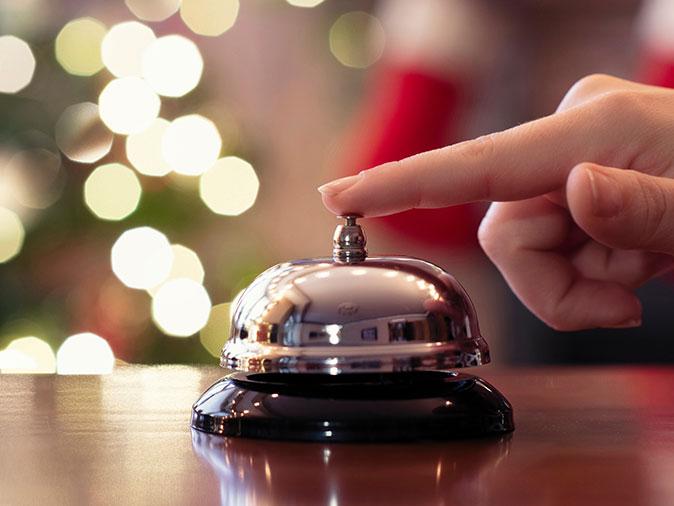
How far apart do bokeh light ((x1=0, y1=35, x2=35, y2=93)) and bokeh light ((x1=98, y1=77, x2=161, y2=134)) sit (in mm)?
179

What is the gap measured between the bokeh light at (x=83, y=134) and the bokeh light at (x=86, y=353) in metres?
0.42

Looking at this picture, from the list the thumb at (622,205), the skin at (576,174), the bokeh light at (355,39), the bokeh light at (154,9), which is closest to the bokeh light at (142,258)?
the bokeh light at (154,9)

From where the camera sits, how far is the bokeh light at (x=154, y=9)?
2.98 m

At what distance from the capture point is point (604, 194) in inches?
22.4

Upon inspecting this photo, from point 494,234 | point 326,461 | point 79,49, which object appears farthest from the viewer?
point 79,49

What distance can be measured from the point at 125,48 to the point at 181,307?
2.20 ft

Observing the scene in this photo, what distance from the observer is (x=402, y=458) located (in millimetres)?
446

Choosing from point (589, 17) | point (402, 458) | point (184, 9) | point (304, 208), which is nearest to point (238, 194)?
point (304, 208)

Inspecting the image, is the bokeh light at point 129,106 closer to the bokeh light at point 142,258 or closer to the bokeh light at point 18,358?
the bokeh light at point 142,258

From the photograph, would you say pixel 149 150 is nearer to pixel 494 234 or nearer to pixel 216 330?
pixel 216 330

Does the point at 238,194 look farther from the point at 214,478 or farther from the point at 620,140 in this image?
the point at 214,478

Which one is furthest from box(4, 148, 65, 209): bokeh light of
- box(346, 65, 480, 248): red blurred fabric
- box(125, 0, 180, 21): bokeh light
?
box(346, 65, 480, 248): red blurred fabric

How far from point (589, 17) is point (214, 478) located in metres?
3.06

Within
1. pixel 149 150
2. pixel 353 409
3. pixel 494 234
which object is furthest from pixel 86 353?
pixel 353 409
